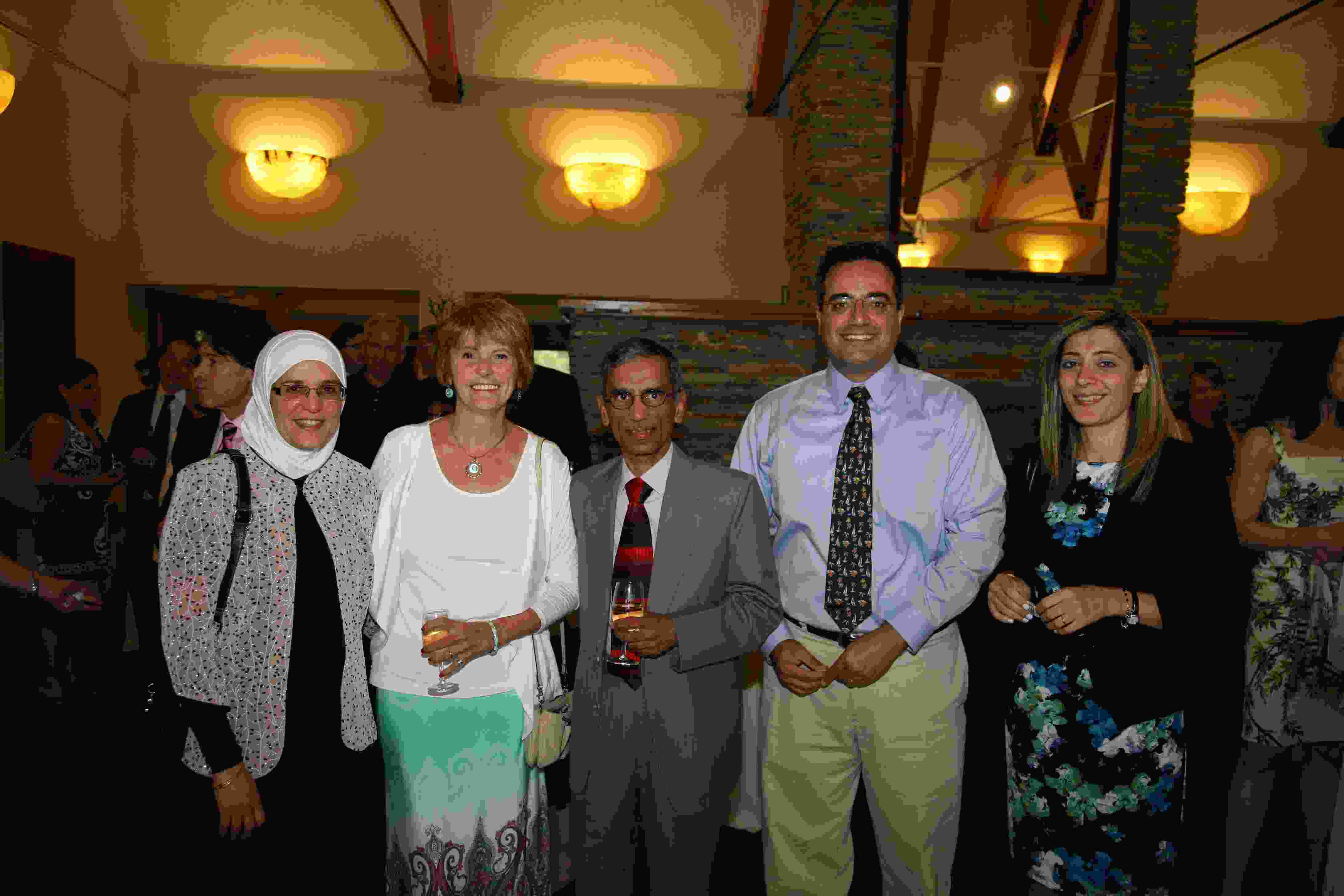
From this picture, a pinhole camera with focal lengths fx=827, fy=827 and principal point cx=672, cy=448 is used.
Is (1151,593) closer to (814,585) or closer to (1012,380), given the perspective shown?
(814,585)

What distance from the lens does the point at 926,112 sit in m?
6.10

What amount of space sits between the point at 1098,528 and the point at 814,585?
65cm

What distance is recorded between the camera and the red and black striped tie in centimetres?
191

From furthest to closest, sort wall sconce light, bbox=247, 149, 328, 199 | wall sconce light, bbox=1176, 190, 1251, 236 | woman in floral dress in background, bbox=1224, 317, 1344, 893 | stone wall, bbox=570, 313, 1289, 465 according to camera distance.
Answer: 1. wall sconce light, bbox=1176, 190, 1251, 236
2. wall sconce light, bbox=247, 149, 328, 199
3. stone wall, bbox=570, 313, 1289, 465
4. woman in floral dress in background, bbox=1224, 317, 1344, 893

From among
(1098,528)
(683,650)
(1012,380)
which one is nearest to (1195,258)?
(1012,380)

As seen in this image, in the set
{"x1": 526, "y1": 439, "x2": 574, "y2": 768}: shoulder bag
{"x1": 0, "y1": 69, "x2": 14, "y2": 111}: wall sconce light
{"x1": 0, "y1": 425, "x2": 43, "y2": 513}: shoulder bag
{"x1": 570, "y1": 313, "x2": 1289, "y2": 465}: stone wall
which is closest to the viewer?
{"x1": 526, "y1": 439, "x2": 574, "y2": 768}: shoulder bag

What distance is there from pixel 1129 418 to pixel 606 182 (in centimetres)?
613

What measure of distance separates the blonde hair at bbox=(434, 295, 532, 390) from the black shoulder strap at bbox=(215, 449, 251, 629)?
471mm

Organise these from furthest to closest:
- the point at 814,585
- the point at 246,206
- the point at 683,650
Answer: the point at 246,206, the point at 814,585, the point at 683,650

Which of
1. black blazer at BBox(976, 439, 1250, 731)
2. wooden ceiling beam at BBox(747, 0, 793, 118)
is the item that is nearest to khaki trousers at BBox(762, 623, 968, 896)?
black blazer at BBox(976, 439, 1250, 731)

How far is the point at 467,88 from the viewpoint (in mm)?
7715

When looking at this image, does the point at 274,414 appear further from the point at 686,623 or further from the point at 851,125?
the point at 851,125

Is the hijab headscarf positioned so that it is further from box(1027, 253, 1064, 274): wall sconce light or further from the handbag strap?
box(1027, 253, 1064, 274): wall sconce light

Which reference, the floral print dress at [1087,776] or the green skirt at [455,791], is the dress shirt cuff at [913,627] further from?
the green skirt at [455,791]
